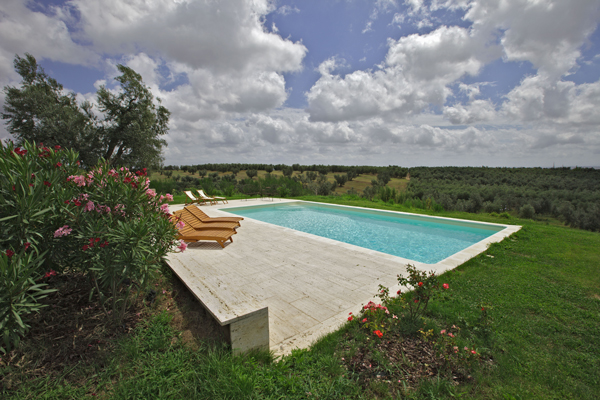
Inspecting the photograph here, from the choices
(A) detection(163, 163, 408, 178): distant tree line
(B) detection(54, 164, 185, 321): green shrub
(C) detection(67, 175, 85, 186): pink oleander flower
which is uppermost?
(A) detection(163, 163, 408, 178): distant tree line

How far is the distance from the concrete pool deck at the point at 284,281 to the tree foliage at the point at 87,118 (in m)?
14.6

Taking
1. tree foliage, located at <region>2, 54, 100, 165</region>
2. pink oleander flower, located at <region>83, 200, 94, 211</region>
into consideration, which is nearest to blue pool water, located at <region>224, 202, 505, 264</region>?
pink oleander flower, located at <region>83, 200, 94, 211</region>

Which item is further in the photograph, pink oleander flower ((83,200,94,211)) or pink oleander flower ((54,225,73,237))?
pink oleander flower ((83,200,94,211))

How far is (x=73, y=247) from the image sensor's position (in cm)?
233

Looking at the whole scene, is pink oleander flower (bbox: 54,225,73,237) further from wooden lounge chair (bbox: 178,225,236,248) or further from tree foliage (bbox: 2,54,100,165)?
tree foliage (bbox: 2,54,100,165)

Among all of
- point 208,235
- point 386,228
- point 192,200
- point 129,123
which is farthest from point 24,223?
point 129,123

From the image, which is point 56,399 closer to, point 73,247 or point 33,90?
point 73,247

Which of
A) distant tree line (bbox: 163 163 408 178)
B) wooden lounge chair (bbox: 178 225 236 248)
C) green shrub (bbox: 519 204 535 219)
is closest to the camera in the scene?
wooden lounge chair (bbox: 178 225 236 248)

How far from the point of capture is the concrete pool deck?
2.48 m

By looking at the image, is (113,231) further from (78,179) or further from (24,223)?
(78,179)

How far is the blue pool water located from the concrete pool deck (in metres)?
1.13

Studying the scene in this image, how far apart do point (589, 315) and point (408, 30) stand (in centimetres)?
936

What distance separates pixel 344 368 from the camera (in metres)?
2.20

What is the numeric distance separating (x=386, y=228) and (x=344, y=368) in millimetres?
7454
